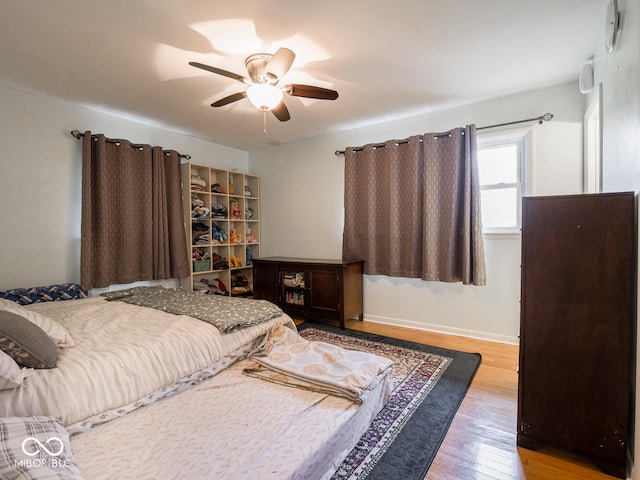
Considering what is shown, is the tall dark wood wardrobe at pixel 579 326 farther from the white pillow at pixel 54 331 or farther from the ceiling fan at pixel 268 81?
the white pillow at pixel 54 331

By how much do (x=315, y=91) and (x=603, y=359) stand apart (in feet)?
7.35

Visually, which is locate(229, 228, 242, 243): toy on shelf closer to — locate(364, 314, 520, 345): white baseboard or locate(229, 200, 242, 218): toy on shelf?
locate(229, 200, 242, 218): toy on shelf

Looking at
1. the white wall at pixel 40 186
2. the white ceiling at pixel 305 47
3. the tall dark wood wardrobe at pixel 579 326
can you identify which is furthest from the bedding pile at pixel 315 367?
the white wall at pixel 40 186

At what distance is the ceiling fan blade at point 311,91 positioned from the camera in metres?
2.15

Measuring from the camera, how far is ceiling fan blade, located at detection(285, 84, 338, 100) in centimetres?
215

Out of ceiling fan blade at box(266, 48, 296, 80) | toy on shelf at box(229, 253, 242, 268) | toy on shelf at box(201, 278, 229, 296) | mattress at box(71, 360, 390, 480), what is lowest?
mattress at box(71, 360, 390, 480)

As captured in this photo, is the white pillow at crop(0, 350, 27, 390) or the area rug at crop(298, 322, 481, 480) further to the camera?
the area rug at crop(298, 322, 481, 480)

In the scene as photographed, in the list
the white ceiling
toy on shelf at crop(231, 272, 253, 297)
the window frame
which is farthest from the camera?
toy on shelf at crop(231, 272, 253, 297)

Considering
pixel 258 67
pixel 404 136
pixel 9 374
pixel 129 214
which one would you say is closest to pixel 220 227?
pixel 129 214

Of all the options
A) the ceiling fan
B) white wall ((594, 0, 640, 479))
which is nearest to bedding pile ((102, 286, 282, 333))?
the ceiling fan

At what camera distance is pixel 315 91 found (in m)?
2.18

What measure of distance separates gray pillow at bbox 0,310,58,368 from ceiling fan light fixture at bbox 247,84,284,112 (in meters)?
1.77

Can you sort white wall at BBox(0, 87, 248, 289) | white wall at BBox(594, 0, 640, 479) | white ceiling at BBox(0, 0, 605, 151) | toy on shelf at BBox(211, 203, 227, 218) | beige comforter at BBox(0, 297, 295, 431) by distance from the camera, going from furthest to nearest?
1. toy on shelf at BBox(211, 203, 227, 218)
2. white wall at BBox(0, 87, 248, 289)
3. white ceiling at BBox(0, 0, 605, 151)
4. white wall at BBox(594, 0, 640, 479)
5. beige comforter at BBox(0, 297, 295, 431)

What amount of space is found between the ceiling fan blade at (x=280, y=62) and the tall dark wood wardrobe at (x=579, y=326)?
1.57 m
